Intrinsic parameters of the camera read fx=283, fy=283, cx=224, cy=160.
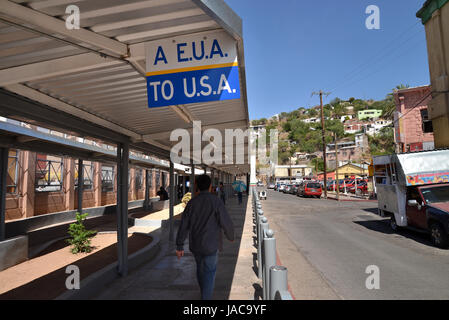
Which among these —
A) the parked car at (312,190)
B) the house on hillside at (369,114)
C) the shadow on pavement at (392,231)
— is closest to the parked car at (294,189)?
the parked car at (312,190)

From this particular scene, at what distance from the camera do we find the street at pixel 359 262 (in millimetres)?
4863

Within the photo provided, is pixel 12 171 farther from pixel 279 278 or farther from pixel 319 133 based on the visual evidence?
pixel 319 133

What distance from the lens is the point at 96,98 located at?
4.44 m

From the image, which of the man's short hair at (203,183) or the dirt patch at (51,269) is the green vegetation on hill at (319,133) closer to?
the dirt patch at (51,269)

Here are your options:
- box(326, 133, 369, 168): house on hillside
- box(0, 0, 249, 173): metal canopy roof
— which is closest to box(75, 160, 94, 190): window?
box(0, 0, 249, 173): metal canopy roof

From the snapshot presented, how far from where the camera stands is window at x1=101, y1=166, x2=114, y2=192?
19075 millimetres

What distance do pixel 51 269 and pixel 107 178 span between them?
1451 centimetres

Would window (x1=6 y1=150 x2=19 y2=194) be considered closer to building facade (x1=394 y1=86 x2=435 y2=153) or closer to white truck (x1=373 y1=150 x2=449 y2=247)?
white truck (x1=373 y1=150 x2=449 y2=247)

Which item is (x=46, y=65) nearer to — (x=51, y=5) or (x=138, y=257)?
(x=51, y=5)

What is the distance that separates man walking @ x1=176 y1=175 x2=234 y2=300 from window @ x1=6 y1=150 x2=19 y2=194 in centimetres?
1159

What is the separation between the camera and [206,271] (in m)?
3.71

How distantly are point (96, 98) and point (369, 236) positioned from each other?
9621 millimetres

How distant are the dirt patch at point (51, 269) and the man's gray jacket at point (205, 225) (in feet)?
8.56
